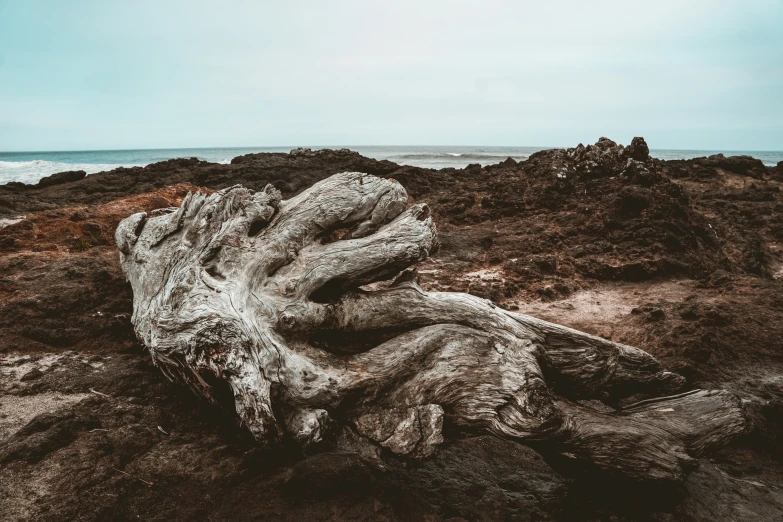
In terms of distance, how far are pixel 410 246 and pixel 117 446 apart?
8.23ft

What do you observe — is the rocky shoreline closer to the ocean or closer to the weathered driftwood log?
the weathered driftwood log

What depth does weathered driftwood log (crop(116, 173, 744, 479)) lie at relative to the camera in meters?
3.25

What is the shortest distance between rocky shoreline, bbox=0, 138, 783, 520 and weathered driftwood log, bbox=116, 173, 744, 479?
0.28 meters

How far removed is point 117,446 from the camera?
10.6ft

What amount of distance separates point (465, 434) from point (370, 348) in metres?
0.97

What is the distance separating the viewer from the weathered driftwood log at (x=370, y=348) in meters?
3.25

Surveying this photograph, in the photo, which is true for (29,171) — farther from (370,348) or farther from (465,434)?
(465,434)

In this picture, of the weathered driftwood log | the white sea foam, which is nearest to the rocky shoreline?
the weathered driftwood log

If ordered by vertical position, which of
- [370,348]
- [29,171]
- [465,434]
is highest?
[29,171]

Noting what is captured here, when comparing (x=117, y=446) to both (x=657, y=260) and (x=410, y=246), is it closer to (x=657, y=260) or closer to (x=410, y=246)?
(x=410, y=246)

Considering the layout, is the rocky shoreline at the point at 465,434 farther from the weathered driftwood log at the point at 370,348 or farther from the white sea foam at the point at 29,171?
the white sea foam at the point at 29,171

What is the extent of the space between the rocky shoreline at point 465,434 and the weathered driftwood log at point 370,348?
0.28m

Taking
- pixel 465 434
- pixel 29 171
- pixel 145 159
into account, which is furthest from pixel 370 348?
pixel 145 159

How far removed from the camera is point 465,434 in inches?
138
